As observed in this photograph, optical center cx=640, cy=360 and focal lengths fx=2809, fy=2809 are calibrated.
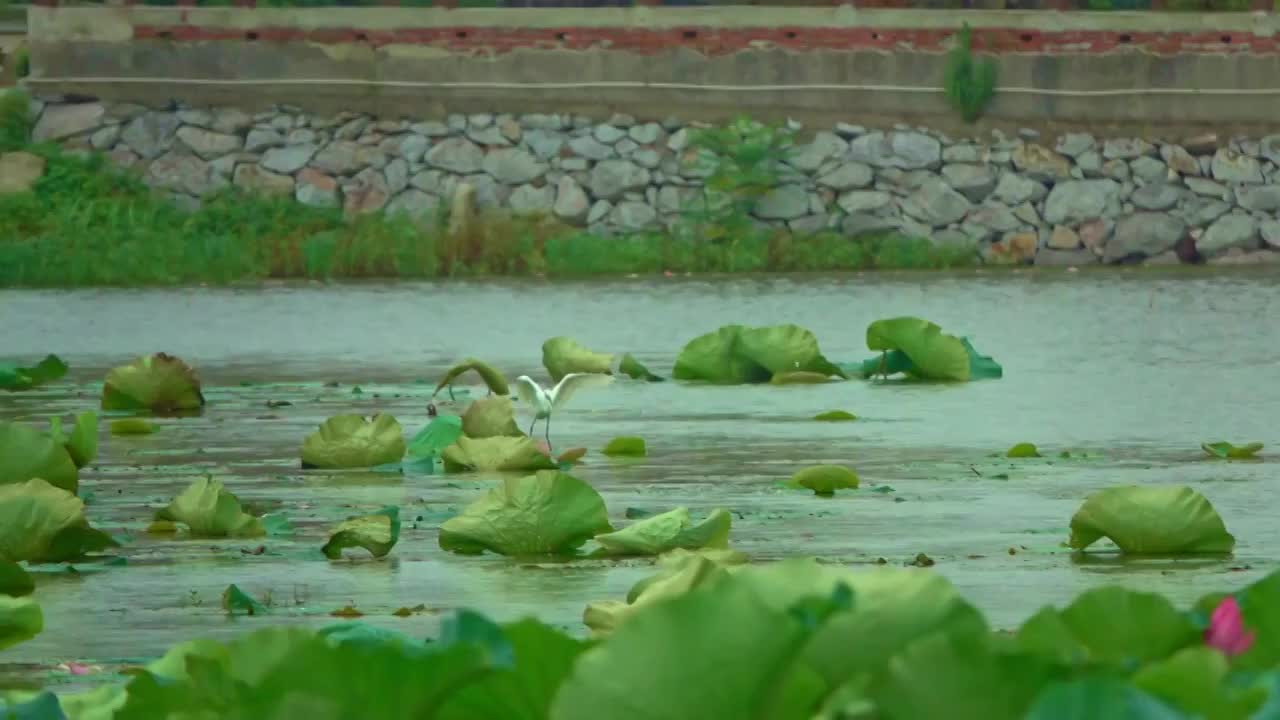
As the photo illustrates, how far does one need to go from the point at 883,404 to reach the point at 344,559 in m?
4.92

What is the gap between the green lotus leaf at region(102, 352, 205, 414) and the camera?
959cm

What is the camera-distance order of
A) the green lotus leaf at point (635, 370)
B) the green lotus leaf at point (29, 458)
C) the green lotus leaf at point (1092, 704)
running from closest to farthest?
1. the green lotus leaf at point (1092, 704)
2. the green lotus leaf at point (29, 458)
3. the green lotus leaf at point (635, 370)

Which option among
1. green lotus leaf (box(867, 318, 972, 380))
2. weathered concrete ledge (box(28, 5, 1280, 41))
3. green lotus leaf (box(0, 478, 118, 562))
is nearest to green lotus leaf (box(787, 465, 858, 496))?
green lotus leaf (box(0, 478, 118, 562))

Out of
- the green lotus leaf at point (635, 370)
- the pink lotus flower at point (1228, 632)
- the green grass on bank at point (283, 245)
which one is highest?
the pink lotus flower at point (1228, 632)

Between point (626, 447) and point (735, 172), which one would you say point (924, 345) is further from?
point (735, 172)

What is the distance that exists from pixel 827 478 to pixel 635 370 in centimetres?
479

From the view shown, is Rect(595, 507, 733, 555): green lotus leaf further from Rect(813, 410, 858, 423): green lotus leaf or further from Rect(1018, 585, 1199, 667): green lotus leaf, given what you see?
Rect(813, 410, 858, 423): green lotus leaf

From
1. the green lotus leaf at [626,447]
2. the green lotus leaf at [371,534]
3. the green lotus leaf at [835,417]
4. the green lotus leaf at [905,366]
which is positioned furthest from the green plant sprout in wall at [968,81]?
the green lotus leaf at [371,534]

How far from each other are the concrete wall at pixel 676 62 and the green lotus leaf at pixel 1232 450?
21.9 meters

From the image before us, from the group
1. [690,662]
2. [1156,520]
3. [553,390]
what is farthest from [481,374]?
[690,662]

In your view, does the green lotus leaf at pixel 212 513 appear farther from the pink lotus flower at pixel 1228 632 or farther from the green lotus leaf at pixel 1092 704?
the green lotus leaf at pixel 1092 704

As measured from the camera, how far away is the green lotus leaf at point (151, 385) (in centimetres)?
959

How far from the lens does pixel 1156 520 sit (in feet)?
17.3

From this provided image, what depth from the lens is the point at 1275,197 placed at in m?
28.5
